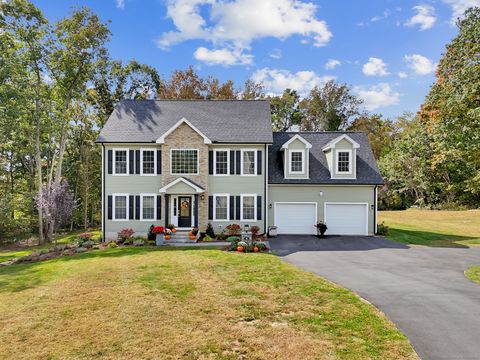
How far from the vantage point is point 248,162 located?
20828mm

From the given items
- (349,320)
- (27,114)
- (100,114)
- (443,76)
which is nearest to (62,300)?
(349,320)

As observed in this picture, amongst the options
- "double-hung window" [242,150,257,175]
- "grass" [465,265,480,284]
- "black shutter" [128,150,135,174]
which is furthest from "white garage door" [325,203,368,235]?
"black shutter" [128,150,135,174]

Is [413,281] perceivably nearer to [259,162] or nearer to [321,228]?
[321,228]

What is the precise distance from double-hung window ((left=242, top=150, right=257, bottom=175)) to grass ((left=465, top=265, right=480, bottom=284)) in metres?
12.7

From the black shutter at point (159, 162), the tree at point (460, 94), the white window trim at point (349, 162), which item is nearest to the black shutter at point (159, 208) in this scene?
the black shutter at point (159, 162)

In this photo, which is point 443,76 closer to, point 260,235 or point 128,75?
point 260,235

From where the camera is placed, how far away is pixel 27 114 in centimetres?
2478

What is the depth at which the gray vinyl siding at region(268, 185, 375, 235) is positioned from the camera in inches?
822

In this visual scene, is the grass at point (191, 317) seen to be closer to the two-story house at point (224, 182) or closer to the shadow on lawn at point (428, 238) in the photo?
the two-story house at point (224, 182)

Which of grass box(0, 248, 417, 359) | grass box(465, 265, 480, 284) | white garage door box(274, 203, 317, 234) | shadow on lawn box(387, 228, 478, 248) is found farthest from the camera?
white garage door box(274, 203, 317, 234)

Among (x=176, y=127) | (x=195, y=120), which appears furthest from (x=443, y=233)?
(x=176, y=127)

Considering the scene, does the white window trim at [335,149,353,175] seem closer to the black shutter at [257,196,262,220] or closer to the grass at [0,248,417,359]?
the black shutter at [257,196,262,220]

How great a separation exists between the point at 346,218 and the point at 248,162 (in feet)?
25.6

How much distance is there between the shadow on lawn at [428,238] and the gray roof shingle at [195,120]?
10892mm
